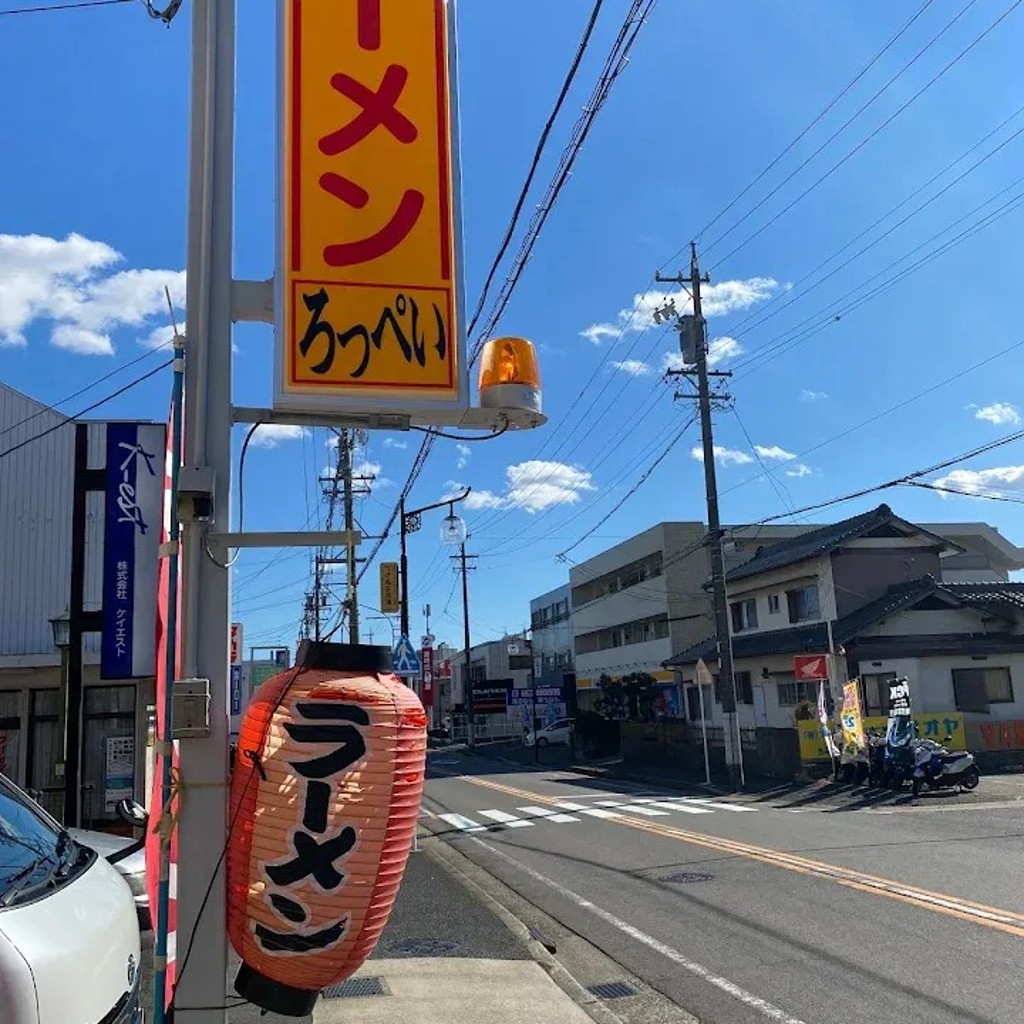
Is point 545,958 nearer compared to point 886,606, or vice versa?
point 545,958

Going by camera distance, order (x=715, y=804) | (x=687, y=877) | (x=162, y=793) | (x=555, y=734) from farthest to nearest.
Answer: (x=555, y=734) → (x=715, y=804) → (x=687, y=877) → (x=162, y=793)

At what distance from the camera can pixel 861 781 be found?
21203mm

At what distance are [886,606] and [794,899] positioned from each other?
19.8 metres

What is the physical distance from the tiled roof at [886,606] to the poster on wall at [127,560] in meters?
22.5

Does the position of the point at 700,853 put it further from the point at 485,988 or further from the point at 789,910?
the point at 485,988

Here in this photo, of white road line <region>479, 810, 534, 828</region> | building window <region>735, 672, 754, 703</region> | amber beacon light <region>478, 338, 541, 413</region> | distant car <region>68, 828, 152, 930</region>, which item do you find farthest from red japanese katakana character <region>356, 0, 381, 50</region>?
building window <region>735, 672, 754, 703</region>

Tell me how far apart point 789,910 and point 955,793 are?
39.0ft

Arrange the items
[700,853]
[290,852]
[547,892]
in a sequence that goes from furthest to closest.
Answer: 1. [700,853]
2. [547,892]
3. [290,852]

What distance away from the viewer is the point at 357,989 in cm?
652

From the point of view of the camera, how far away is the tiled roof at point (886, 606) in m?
26.9

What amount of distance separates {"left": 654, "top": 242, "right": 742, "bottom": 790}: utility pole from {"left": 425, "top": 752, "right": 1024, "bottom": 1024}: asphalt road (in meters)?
5.01

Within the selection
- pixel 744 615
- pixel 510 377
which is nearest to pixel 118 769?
pixel 510 377

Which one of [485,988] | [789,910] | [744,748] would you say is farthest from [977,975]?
[744,748]

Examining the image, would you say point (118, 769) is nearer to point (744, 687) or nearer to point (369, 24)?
point (369, 24)
